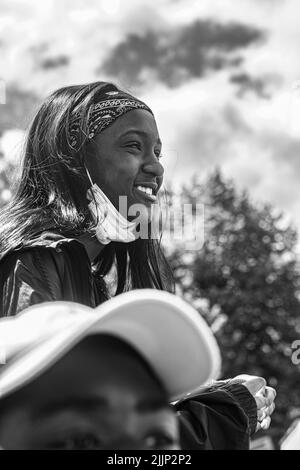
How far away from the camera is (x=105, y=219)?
1.95 m

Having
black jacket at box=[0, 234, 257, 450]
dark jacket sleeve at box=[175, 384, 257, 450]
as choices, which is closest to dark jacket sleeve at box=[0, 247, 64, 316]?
black jacket at box=[0, 234, 257, 450]

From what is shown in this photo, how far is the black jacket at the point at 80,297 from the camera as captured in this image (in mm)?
1451

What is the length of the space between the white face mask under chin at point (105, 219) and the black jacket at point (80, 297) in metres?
0.17

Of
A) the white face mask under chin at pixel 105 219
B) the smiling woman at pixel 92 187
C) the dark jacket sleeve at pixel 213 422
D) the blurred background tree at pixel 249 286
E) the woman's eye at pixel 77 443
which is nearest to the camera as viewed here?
the woman's eye at pixel 77 443

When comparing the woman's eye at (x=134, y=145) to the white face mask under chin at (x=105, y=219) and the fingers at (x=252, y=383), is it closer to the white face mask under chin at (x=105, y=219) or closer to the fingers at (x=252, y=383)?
the white face mask under chin at (x=105, y=219)

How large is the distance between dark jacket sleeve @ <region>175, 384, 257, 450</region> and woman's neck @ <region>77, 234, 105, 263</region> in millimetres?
577

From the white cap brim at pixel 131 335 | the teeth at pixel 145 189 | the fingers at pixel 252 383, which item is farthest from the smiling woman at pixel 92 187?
the white cap brim at pixel 131 335

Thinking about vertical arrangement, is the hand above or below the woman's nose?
below

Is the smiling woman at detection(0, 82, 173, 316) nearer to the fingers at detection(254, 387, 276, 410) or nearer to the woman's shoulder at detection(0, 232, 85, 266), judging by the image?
the woman's shoulder at detection(0, 232, 85, 266)

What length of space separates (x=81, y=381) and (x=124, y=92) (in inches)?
49.9

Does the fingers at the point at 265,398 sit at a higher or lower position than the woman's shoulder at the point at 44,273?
lower

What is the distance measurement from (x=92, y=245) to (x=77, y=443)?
0.99 meters

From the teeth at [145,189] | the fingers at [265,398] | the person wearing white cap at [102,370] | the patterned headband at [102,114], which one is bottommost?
the fingers at [265,398]

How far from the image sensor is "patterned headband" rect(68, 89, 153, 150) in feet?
6.70
